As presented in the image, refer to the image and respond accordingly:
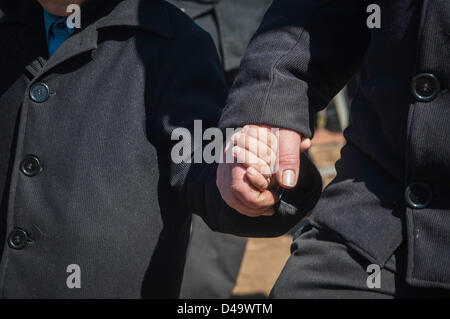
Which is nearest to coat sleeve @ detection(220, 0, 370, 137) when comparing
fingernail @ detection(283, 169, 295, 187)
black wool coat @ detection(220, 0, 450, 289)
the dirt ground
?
black wool coat @ detection(220, 0, 450, 289)

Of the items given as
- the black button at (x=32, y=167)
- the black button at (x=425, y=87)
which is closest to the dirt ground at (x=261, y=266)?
the black button at (x=32, y=167)

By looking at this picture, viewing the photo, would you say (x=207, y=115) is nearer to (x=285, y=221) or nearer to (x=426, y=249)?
(x=285, y=221)

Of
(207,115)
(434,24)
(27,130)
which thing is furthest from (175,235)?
(434,24)

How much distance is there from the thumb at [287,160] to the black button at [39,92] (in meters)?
0.67

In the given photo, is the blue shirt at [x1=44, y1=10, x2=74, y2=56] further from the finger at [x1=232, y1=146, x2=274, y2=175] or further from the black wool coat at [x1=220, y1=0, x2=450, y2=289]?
the finger at [x1=232, y1=146, x2=274, y2=175]

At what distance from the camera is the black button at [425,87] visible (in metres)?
1.38

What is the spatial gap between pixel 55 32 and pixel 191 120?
0.48 meters

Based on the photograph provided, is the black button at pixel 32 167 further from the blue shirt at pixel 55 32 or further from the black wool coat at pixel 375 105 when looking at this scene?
the black wool coat at pixel 375 105

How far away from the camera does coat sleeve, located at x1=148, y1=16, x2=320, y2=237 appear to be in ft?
5.33

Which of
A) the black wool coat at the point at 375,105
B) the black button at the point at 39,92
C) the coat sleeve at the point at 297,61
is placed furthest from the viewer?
the black button at the point at 39,92

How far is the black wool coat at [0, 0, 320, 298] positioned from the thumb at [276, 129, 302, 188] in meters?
0.24

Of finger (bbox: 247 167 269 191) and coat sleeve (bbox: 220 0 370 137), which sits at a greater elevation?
coat sleeve (bbox: 220 0 370 137)

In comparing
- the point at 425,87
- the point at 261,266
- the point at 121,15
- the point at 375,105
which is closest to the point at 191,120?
the point at 121,15
